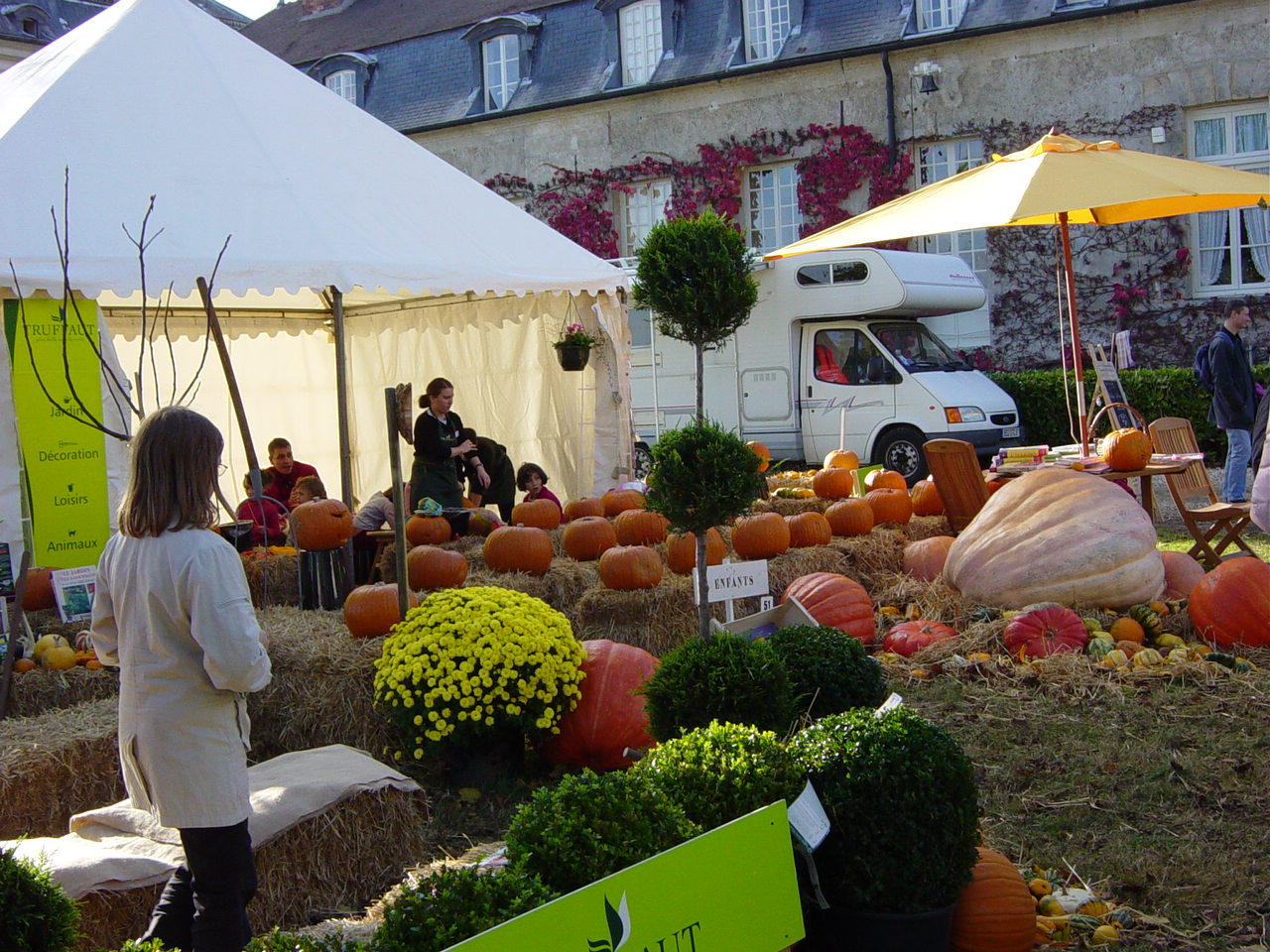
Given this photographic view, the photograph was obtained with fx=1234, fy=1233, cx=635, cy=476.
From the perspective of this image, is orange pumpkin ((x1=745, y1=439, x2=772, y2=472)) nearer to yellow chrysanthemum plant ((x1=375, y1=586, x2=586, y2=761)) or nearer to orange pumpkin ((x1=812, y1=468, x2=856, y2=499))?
orange pumpkin ((x1=812, y1=468, x2=856, y2=499))

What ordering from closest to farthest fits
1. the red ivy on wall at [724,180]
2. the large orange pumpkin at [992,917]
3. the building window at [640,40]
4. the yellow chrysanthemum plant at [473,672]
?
the large orange pumpkin at [992,917]
the yellow chrysanthemum plant at [473,672]
the red ivy on wall at [724,180]
the building window at [640,40]

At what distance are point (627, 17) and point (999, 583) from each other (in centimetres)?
1573

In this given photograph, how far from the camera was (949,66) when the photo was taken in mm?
16906

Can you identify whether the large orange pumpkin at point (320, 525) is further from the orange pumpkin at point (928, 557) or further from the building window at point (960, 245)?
the building window at point (960, 245)

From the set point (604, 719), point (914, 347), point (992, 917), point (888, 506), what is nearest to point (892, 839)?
point (992, 917)

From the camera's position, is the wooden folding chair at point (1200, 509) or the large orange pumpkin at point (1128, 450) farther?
the wooden folding chair at point (1200, 509)

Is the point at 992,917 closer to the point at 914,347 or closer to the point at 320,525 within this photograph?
the point at 320,525

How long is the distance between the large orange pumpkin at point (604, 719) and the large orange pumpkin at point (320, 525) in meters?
1.73

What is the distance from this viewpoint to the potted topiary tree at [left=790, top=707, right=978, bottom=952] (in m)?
2.79

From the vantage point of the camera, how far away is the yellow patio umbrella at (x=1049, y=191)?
7.05 meters

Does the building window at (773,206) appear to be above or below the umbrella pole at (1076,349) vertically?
above

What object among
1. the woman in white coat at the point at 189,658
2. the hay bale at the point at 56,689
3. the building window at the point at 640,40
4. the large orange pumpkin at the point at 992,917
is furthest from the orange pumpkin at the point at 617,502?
the building window at the point at 640,40

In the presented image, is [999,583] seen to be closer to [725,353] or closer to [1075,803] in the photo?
[1075,803]

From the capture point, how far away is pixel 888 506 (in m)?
8.15
